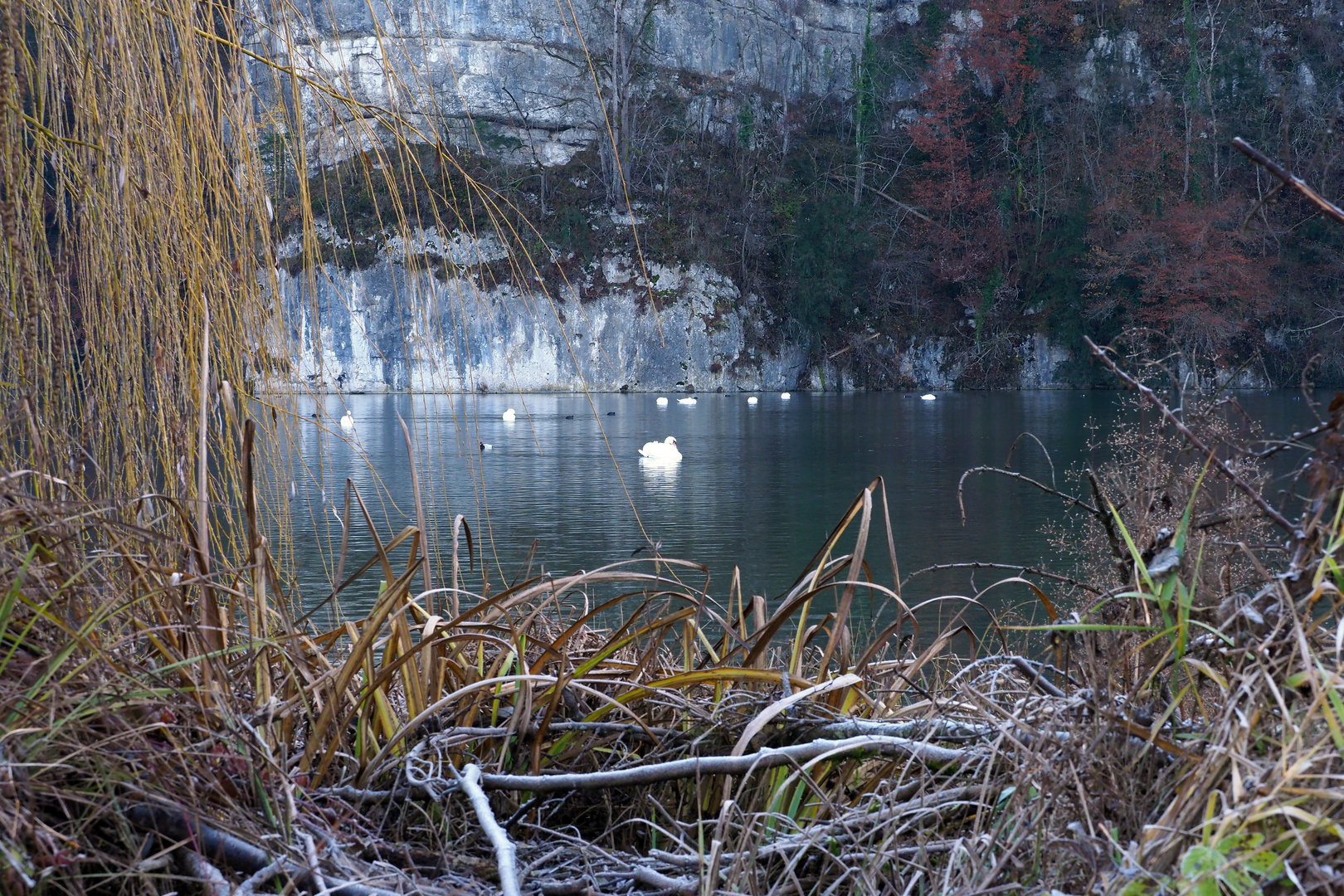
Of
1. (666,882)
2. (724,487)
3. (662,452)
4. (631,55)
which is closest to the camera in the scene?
(666,882)

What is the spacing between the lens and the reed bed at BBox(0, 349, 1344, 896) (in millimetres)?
678

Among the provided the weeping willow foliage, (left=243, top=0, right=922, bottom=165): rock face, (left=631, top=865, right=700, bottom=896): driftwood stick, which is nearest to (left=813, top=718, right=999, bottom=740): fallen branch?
(left=631, top=865, right=700, bottom=896): driftwood stick

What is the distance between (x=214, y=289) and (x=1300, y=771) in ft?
3.86

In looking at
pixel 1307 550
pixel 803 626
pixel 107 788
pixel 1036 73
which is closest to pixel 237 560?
pixel 107 788

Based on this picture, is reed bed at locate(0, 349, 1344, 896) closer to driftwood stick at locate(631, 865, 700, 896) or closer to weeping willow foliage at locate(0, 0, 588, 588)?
driftwood stick at locate(631, 865, 700, 896)

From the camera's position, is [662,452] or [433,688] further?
[662,452]

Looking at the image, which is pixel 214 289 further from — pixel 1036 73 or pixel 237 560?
pixel 1036 73

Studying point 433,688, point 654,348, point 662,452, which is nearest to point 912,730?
point 433,688

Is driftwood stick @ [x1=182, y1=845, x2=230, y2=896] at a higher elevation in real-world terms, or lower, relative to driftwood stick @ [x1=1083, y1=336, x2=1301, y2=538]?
lower

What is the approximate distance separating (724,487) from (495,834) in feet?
39.1

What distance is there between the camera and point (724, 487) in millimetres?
12695

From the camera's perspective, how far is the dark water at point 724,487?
7965mm

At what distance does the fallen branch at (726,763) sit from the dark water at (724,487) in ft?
2.07

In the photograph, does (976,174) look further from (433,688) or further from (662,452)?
(433,688)
